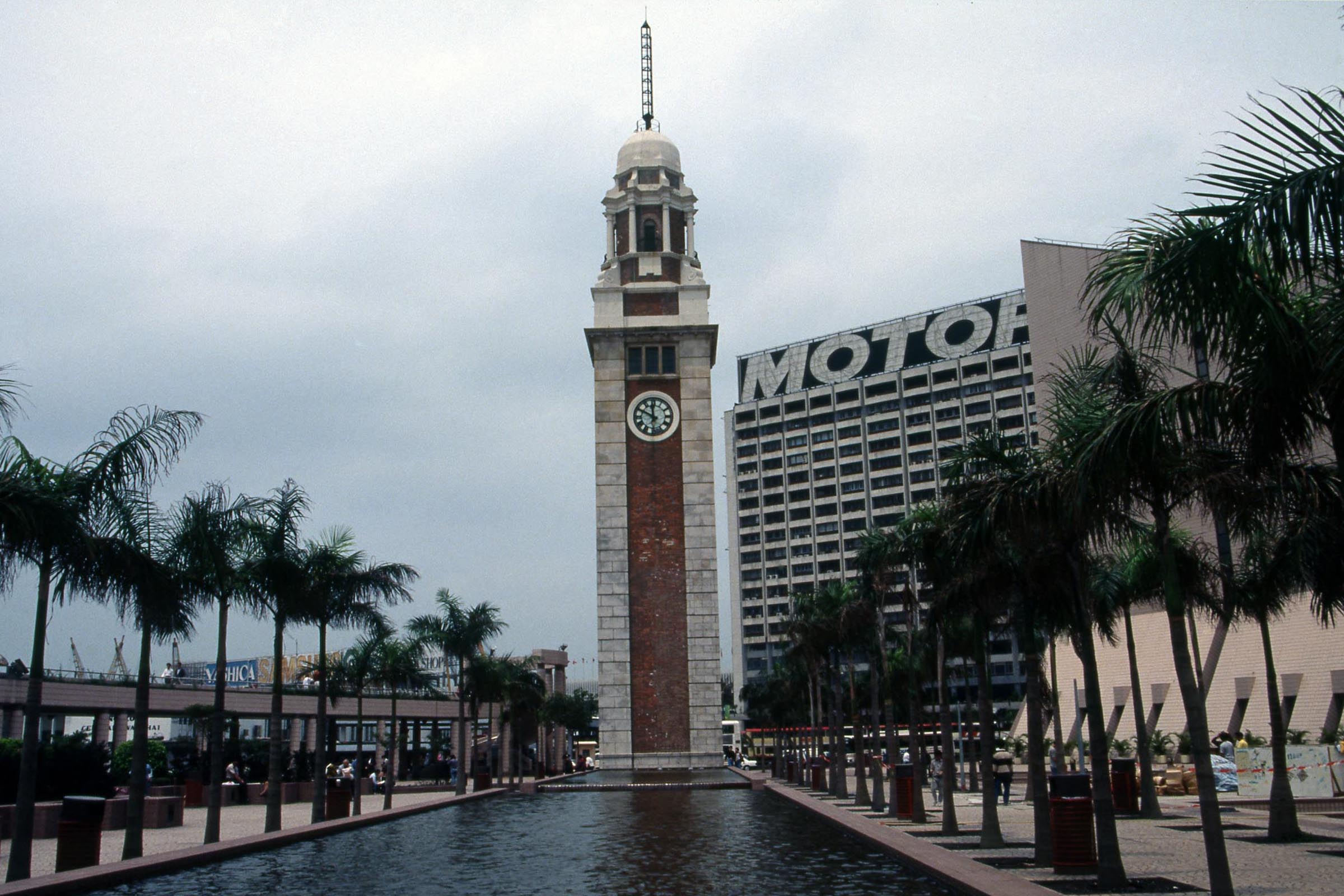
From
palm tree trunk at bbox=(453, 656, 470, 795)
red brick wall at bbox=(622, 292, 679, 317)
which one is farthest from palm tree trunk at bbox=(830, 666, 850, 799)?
red brick wall at bbox=(622, 292, 679, 317)

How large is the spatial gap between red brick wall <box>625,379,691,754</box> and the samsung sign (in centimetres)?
7261

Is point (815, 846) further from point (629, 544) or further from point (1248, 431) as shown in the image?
point (629, 544)

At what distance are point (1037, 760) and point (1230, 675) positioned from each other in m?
40.4

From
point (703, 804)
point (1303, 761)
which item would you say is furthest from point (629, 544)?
point (1303, 761)

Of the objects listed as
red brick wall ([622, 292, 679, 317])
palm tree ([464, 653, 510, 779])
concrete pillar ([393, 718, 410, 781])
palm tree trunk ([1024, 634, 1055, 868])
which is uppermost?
red brick wall ([622, 292, 679, 317])

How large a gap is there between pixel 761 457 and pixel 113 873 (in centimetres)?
13560

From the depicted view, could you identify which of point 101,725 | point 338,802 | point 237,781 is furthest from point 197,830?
point 101,725

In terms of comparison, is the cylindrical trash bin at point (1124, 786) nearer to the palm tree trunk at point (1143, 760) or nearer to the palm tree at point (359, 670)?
the palm tree trunk at point (1143, 760)

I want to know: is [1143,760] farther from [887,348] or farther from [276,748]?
[887,348]

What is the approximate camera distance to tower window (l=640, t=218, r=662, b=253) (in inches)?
2867

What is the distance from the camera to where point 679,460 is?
217ft

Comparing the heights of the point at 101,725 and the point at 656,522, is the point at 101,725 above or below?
below

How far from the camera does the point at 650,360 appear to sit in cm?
6788

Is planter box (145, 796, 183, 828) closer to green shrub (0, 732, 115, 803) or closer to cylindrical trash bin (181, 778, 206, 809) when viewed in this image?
green shrub (0, 732, 115, 803)
